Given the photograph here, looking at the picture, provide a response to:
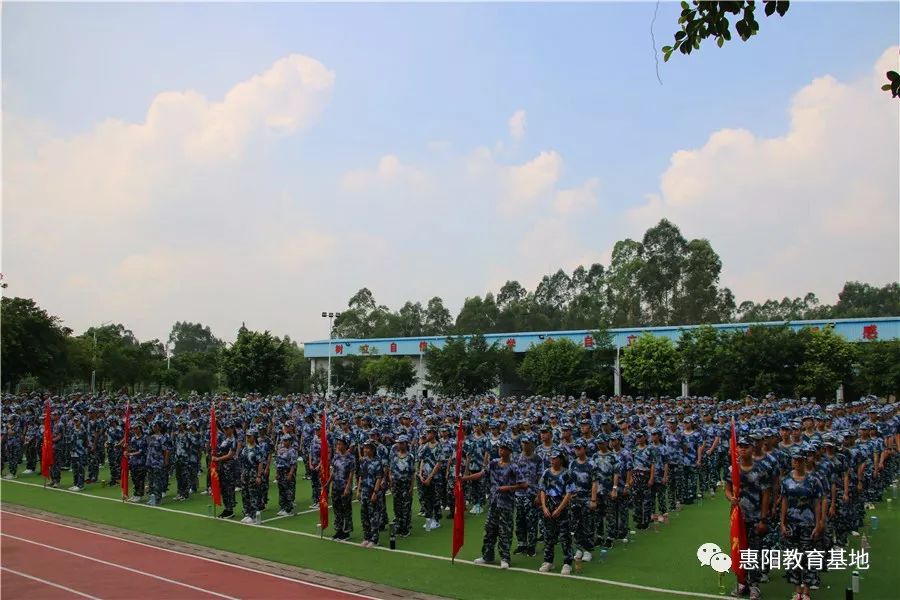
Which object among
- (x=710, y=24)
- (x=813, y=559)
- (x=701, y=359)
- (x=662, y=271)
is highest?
(x=662, y=271)

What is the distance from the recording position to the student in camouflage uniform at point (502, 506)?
9.51 meters

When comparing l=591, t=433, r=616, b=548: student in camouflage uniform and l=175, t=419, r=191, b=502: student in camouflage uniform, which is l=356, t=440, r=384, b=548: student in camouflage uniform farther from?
l=175, t=419, r=191, b=502: student in camouflage uniform

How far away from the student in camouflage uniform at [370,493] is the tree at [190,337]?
4793 inches

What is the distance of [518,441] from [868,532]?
18.2 feet

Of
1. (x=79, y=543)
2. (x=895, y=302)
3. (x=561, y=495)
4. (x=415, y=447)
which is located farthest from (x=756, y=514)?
(x=895, y=302)

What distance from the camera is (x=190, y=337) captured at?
129625 millimetres

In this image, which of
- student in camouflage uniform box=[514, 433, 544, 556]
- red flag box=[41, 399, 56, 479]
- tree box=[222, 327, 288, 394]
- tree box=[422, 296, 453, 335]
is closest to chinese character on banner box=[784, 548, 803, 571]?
student in camouflage uniform box=[514, 433, 544, 556]

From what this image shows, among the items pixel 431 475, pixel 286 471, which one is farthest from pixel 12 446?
pixel 431 475

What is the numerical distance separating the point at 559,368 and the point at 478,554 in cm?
2679

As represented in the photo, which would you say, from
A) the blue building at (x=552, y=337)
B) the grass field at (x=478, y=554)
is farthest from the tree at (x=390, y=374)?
the grass field at (x=478, y=554)

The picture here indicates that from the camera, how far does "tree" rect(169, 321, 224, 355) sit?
128 meters

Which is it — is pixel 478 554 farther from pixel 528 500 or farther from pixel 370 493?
pixel 370 493

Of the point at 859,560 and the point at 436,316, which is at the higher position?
the point at 436,316

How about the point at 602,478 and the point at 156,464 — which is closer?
the point at 602,478
